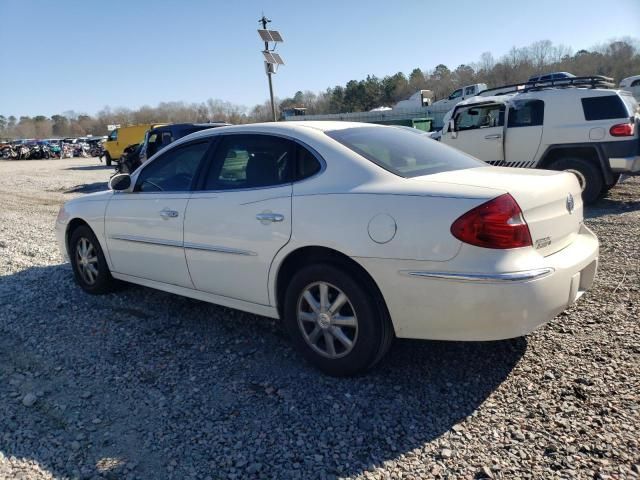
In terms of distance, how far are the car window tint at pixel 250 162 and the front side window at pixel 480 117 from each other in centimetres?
701

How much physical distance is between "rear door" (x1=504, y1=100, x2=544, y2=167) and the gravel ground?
4.98 metres

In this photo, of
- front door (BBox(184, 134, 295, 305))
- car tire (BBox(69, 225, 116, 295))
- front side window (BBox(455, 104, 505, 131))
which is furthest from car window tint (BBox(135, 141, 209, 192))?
front side window (BBox(455, 104, 505, 131))

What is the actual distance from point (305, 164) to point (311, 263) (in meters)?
0.67

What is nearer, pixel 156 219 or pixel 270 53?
pixel 156 219

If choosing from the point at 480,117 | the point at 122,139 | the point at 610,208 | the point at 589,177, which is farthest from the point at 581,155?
the point at 122,139

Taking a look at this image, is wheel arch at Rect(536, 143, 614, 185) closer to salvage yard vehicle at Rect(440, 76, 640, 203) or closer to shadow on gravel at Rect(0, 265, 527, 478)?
salvage yard vehicle at Rect(440, 76, 640, 203)

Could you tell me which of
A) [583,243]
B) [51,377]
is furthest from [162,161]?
[583,243]

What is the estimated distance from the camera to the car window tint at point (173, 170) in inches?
159

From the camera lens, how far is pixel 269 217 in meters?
3.30

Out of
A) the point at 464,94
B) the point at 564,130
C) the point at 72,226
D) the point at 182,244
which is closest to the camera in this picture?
the point at 182,244

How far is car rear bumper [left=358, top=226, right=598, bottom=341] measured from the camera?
103 inches

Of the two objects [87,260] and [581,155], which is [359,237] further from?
[581,155]

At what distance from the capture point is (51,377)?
3.43m

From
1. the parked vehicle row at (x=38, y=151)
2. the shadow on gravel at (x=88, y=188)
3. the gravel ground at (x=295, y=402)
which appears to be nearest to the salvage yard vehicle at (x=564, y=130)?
the gravel ground at (x=295, y=402)
